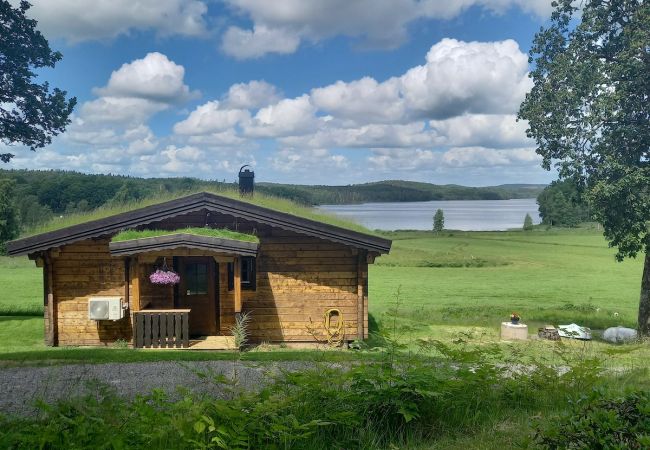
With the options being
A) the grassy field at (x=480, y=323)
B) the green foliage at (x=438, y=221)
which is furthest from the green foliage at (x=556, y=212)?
the grassy field at (x=480, y=323)

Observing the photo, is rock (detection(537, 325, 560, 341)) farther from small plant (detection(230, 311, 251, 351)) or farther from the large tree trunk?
small plant (detection(230, 311, 251, 351))

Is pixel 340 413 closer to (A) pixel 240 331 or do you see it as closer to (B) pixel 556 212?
(A) pixel 240 331

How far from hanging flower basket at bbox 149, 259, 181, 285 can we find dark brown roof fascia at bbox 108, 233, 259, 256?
0.92 m

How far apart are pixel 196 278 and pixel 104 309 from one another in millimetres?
2636

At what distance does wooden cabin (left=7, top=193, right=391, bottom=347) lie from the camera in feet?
46.8

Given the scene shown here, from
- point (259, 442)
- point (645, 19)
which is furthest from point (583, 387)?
point (645, 19)

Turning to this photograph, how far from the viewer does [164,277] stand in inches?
551

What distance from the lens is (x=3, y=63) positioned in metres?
20.2

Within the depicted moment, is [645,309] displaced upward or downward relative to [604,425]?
downward

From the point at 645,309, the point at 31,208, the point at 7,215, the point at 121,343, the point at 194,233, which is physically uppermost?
the point at 31,208

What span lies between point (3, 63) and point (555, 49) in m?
20.3

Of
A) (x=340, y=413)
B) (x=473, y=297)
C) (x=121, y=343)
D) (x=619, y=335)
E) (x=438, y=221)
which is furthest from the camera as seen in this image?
(x=438, y=221)

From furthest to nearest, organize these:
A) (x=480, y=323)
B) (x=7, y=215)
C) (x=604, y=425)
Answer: (x=7, y=215) → (x=480, y=323) → (x=604, y=425)

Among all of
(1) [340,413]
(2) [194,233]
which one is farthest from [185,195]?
(1) [340,413]
